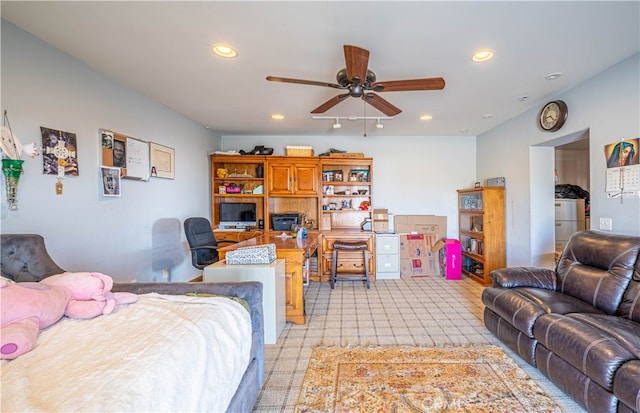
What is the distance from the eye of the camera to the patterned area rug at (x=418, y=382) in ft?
5.34

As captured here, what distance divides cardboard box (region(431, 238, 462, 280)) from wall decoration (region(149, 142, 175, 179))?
4.31m

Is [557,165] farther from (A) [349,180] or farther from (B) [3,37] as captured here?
(B) [3,37]

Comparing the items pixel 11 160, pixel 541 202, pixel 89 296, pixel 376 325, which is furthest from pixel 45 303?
pixel 541 202

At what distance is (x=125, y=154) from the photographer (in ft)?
9.11

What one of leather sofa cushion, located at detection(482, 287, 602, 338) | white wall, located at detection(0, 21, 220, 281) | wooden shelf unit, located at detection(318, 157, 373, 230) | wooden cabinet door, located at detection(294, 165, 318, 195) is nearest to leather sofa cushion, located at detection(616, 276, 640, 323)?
leather sofa cushion, located at detection(482, 287, 602, 338)

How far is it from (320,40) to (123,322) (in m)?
2.13

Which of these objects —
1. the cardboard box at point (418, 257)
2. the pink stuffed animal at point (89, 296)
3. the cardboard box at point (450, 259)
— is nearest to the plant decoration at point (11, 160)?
the pink stuffed animal at point (89, 296)

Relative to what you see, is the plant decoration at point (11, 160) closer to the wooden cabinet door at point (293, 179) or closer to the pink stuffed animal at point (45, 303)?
the pink stuffed animal at point (45, 303)

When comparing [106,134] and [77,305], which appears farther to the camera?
[106,134]

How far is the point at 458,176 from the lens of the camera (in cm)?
499

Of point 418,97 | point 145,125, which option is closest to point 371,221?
point 418,97

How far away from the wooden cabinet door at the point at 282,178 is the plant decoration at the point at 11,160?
9.91 feet

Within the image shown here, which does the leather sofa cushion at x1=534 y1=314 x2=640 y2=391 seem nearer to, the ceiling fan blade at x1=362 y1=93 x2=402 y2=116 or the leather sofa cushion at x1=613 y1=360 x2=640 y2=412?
the leather sofa cushion at x1=613 y1=360 x2=640 y2=412

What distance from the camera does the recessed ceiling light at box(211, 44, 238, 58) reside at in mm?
2076
